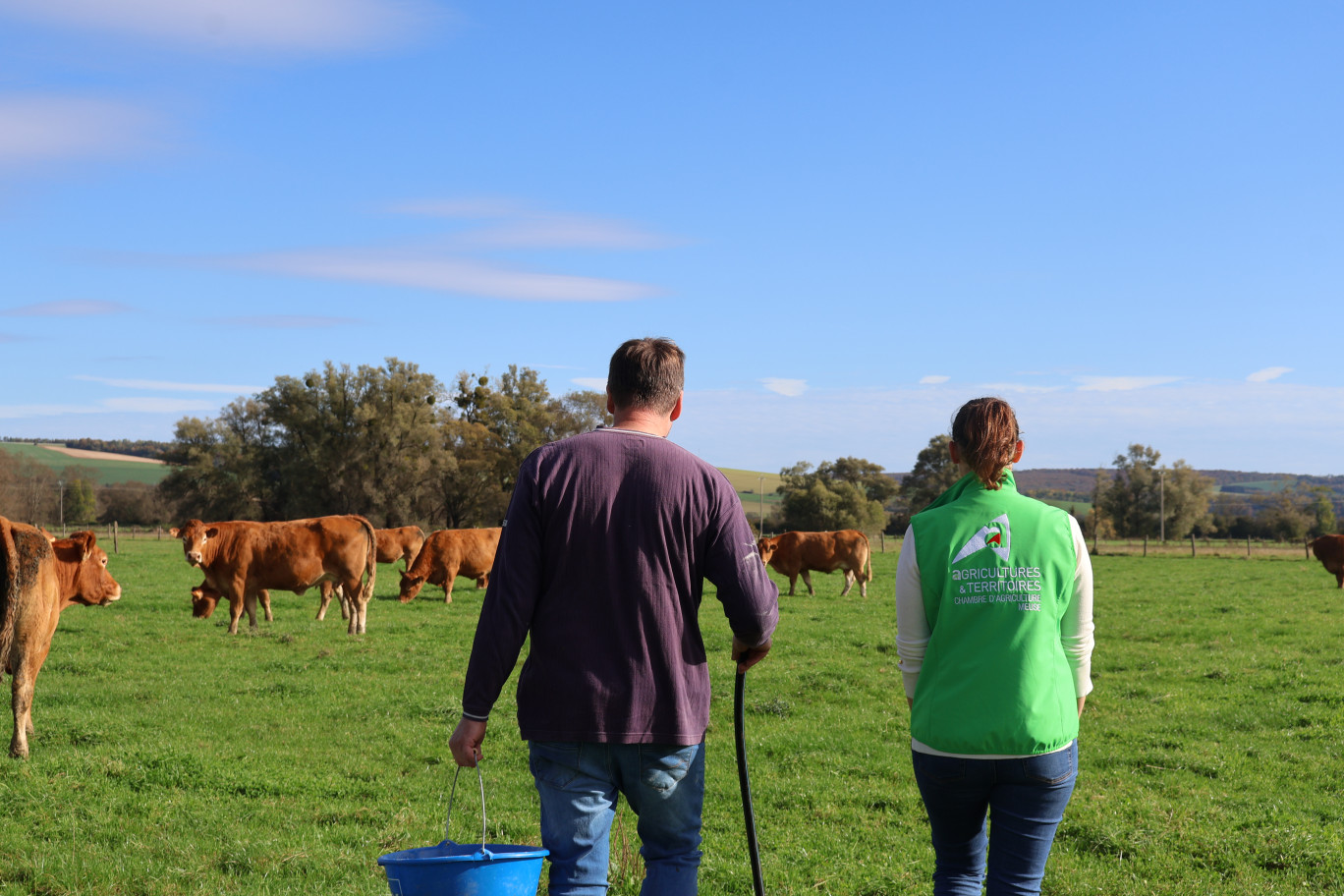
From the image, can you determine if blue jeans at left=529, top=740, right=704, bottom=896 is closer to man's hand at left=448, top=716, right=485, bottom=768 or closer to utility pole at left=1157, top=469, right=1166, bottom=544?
man's hand at left=448, top=716, right=485, bottom=768

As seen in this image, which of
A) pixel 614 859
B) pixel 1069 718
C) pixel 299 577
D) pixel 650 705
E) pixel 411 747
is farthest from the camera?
pixel 299 577

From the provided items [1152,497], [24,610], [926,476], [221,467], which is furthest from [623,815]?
[1152,497]

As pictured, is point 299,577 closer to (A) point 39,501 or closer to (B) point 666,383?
(B) point 666,383

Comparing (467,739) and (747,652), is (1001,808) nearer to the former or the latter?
(747,652)

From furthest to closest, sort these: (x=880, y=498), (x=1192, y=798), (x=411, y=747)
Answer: (x=880, y=498)
(x=411, y=747)
(x=1192, y=798)

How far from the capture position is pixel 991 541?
3.27m

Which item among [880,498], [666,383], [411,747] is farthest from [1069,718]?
[880,498]

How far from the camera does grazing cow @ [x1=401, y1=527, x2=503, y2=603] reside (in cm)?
2244

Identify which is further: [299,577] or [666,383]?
[299,577]

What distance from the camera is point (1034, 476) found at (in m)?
196

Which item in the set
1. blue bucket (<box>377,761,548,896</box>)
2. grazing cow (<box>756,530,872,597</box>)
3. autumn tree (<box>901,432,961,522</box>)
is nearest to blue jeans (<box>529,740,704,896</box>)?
blue bucket (<box>377,761,548,896</box>)

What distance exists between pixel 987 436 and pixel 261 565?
16.6m

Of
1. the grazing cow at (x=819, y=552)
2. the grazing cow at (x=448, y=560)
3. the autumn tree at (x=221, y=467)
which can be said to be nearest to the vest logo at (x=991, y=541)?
the grazing cow at (x=448, y=560)

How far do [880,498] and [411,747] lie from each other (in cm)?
8043
